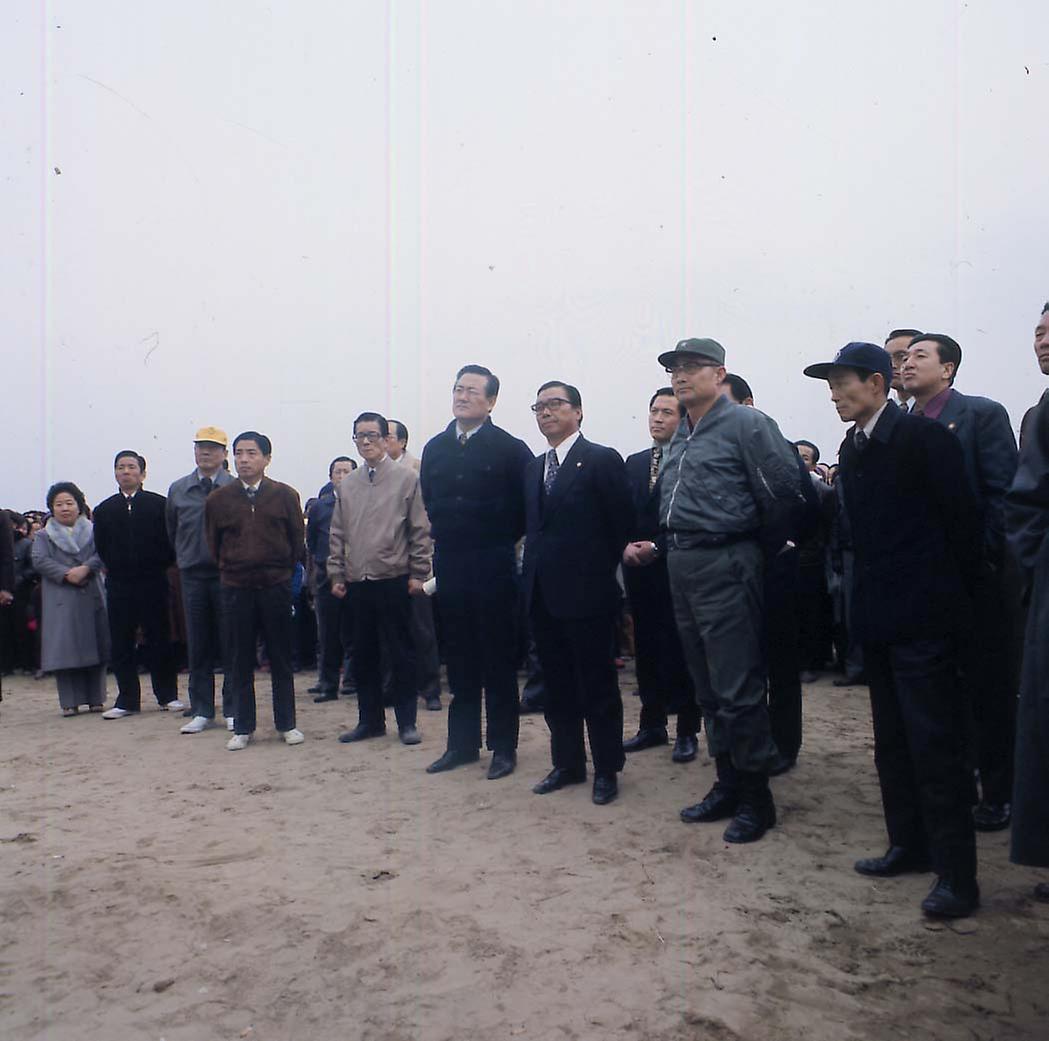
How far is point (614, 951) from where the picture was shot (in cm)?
305

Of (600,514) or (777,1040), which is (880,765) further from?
(600,514)

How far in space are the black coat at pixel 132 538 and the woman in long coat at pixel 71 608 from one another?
0.46 meters

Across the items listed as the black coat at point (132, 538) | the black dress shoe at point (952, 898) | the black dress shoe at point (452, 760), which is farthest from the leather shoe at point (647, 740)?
the black coat at point (132, 538)

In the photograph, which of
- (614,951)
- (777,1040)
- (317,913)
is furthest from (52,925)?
(777,1040)

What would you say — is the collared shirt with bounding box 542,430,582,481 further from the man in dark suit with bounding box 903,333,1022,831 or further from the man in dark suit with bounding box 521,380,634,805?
the man in dark suit with bounding box 903,333,1022,831

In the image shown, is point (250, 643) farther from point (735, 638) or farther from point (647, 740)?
point (735, 638)

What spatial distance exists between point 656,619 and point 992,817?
201 cm

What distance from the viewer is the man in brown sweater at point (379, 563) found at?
6.09 meters

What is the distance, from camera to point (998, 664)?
4.02 metres

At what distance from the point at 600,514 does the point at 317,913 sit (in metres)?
2.15

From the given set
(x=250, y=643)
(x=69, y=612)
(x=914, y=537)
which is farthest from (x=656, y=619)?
(x=69, y=612)

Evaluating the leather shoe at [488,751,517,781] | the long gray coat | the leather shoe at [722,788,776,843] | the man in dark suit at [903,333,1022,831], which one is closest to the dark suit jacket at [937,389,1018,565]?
the man in dark suit at [903,333,1022,831]

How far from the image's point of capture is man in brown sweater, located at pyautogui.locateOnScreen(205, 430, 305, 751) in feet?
20.6

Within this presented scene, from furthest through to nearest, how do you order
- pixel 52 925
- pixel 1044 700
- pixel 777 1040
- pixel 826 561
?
pixel 826 561, pixel 52 925, pixel 1044 700, pixel 777 1040
